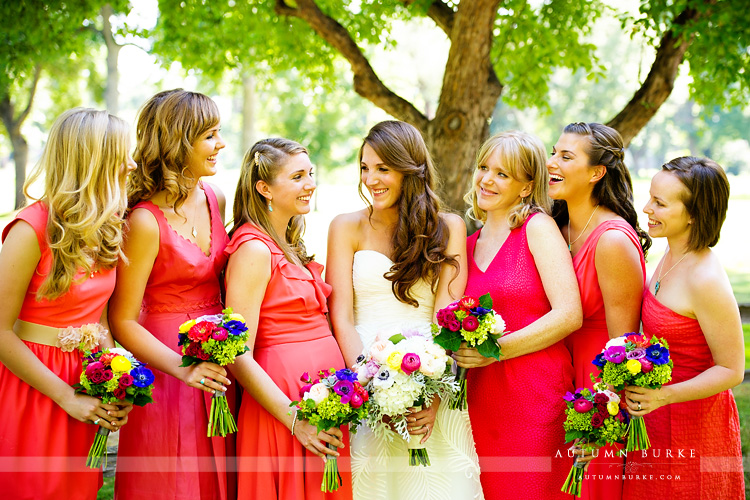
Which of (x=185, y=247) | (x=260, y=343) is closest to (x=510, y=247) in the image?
(x=260, y=343)

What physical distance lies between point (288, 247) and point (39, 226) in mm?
1511

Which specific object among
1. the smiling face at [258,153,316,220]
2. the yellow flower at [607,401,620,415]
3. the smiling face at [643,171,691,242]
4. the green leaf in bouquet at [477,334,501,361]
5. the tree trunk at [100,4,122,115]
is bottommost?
the yellow flower at [607,401,620,415]

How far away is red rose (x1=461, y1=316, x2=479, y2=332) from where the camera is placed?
12.0ft

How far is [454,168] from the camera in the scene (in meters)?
8.39

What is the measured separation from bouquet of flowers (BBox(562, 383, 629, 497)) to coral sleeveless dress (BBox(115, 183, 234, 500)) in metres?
2.14

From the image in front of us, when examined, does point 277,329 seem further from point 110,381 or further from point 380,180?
point 380,180

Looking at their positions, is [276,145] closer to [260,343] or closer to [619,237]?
[260,343]

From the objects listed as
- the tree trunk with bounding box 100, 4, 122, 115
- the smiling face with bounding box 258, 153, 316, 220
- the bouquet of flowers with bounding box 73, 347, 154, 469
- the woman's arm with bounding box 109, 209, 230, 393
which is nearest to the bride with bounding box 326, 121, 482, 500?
the smiling face with bounding box 258, 153, 316, 220

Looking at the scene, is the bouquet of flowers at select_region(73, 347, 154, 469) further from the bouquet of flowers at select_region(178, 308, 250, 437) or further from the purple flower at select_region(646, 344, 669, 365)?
the purple flower at select_region(646, 344, 669, 365)

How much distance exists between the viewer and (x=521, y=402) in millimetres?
4211

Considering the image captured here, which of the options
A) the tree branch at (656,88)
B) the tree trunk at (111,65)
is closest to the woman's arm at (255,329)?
the tree branch at (656,88)

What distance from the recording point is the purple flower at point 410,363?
3.64 metres

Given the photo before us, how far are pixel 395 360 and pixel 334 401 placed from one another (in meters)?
0.43

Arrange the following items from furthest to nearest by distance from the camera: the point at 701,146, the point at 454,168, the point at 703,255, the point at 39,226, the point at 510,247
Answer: the point at 701,146
the point at 454,168
the point at 510,247
the point at 703,255
the point at 39,226
